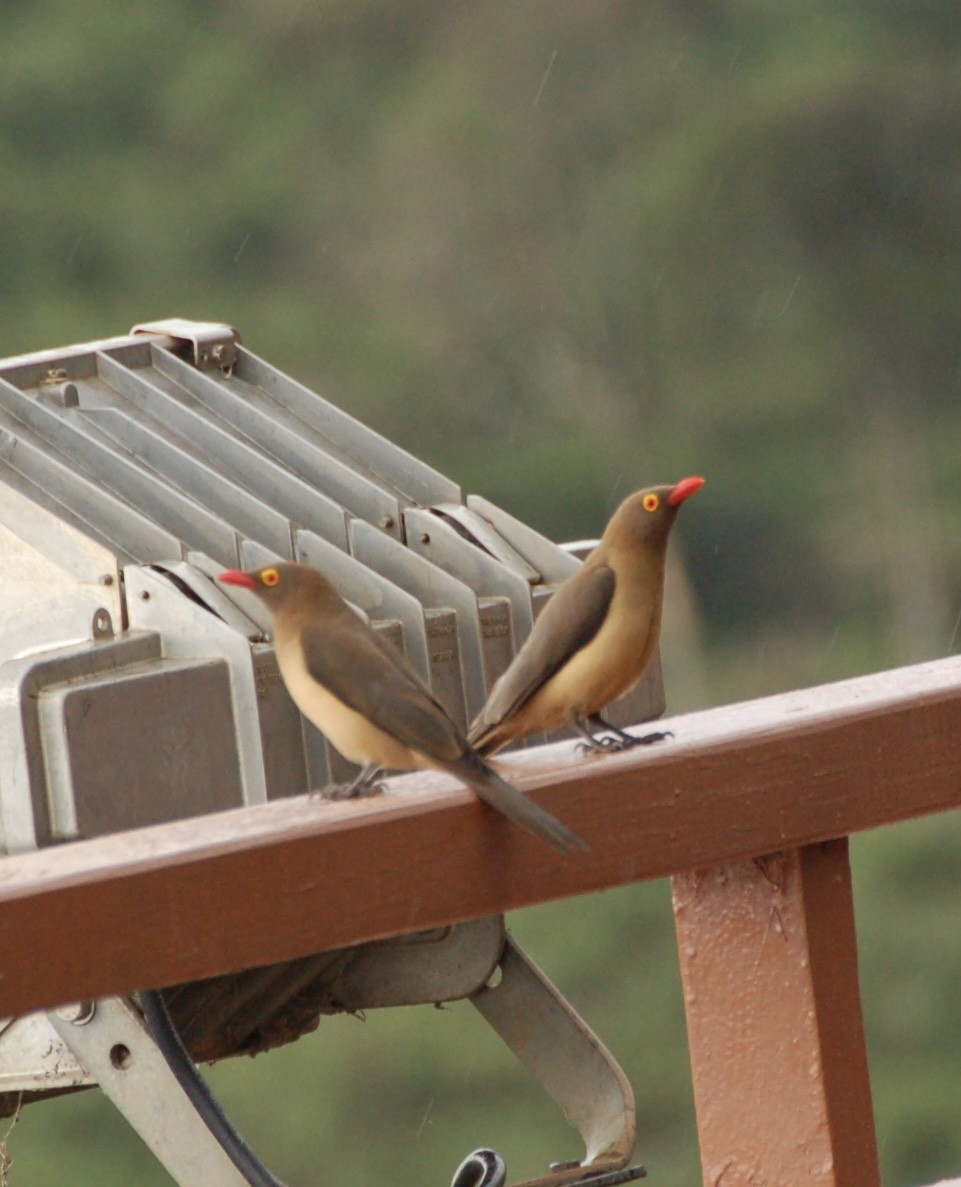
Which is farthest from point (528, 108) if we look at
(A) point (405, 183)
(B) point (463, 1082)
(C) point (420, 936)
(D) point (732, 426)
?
(C) point (420, 936)

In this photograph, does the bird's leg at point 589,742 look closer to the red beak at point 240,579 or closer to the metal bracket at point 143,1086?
the red beak at point 240,579

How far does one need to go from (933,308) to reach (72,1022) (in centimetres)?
2739

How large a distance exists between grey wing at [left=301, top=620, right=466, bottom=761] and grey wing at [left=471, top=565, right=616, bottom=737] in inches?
6.4

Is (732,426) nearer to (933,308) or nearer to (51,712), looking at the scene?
(933,308)

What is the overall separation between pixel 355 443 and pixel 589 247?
25.9 metres

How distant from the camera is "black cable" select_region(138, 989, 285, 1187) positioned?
98.0 inches

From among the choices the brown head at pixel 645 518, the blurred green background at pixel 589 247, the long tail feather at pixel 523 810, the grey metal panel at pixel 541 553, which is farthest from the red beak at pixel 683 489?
the blurred green background at pixel 589 247

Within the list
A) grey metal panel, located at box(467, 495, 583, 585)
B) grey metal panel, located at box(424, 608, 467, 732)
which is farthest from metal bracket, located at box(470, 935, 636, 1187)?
grey metal panel, located at box(467, 495, 583, 585)

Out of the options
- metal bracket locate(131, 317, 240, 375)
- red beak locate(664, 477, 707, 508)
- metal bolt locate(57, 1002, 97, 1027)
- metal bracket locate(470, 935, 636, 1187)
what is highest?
metal bracket locate(131, 317, 240, 375)

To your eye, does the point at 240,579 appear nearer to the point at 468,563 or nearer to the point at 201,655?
the point at 201,655

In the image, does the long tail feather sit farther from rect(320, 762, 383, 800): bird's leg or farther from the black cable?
the black cable

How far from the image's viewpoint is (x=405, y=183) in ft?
95.0

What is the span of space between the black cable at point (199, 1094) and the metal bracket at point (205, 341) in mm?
1240

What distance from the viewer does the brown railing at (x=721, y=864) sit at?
1752mm
